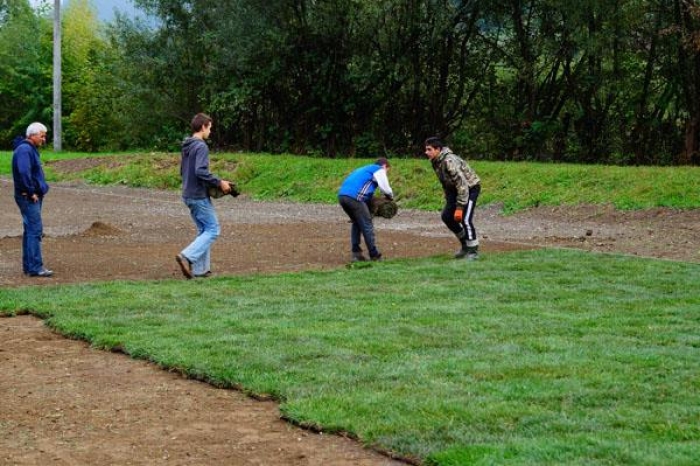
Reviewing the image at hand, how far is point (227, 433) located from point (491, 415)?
1529 mm

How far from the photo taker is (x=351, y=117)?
1473 inches

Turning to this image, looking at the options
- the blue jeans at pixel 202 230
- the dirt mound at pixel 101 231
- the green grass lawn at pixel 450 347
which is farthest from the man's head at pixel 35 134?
the dirt mound at pixel 101 231

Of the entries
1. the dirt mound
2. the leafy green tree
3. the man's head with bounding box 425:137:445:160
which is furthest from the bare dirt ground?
the leafy green tree

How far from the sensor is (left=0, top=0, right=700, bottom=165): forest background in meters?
30.2

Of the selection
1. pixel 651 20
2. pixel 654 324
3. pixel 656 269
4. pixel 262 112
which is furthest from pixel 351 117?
pixel 654 324

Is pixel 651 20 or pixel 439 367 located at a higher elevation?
pixel 651 20

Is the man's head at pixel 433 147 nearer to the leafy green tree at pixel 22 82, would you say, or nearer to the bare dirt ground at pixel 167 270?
the bare dirt ground at pixel 167 270

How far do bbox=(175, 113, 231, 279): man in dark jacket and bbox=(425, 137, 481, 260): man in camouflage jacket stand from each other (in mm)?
2980

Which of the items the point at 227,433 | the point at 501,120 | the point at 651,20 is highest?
the point at 651,20

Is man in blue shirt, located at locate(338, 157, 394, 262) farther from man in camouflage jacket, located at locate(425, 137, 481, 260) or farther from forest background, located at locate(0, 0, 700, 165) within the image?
forest background, located at locate(0, 0, 700, 165)

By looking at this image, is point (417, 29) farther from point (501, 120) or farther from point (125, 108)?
point (125, 108)

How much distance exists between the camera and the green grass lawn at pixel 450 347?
6.52 metres

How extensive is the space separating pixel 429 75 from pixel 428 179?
932 cm

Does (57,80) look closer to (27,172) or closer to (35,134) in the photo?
(35,134)
